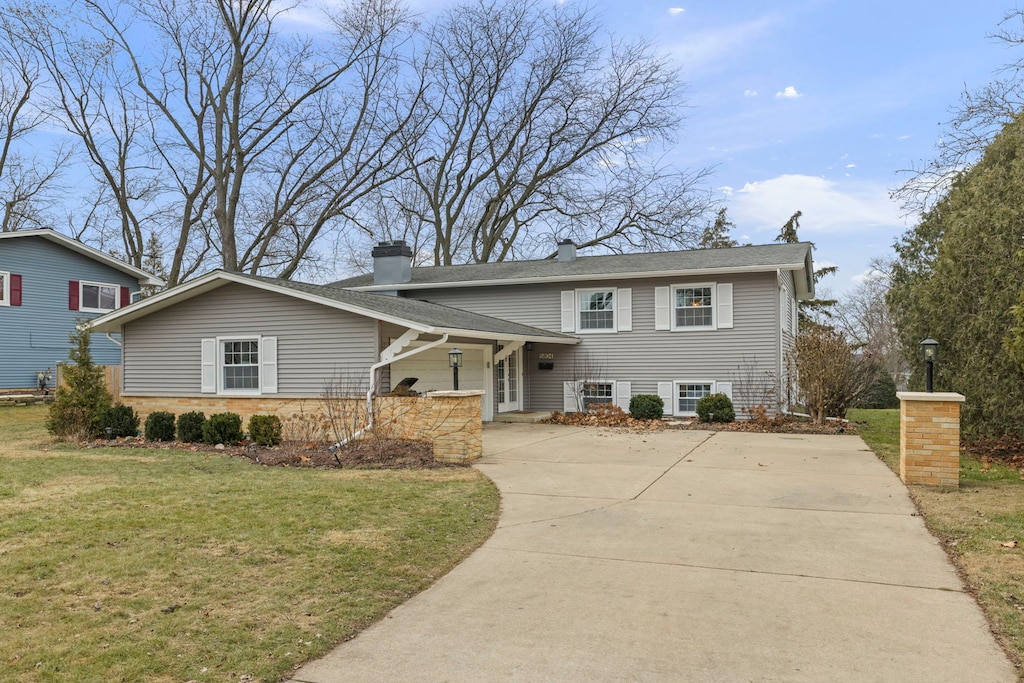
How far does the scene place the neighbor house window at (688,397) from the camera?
660 inches

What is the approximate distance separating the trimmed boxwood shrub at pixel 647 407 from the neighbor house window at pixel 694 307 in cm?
207

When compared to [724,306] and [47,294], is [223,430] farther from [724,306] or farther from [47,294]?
[47,294]

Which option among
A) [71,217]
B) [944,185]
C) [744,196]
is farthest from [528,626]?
[71,217]

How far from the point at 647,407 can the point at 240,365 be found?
8.77 metres

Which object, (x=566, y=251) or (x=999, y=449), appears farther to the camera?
(x=566, y=251)

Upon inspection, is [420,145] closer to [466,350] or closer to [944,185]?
[466,350]

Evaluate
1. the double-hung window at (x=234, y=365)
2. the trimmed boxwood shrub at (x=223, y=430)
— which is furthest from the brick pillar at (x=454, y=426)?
the double-hung window at (x=234, y=365)

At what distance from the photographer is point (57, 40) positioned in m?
26.0

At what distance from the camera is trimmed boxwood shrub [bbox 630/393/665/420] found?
15.6 meters

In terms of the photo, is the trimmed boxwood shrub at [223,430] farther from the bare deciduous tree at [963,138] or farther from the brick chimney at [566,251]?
the bare deciduous tree at [963,138]

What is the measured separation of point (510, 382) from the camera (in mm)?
17766

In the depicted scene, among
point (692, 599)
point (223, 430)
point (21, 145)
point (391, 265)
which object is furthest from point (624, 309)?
point (21, 145)

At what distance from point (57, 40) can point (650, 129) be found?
2354 cm

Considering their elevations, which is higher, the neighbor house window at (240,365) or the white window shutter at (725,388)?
the neighbor house window at (240,365)
